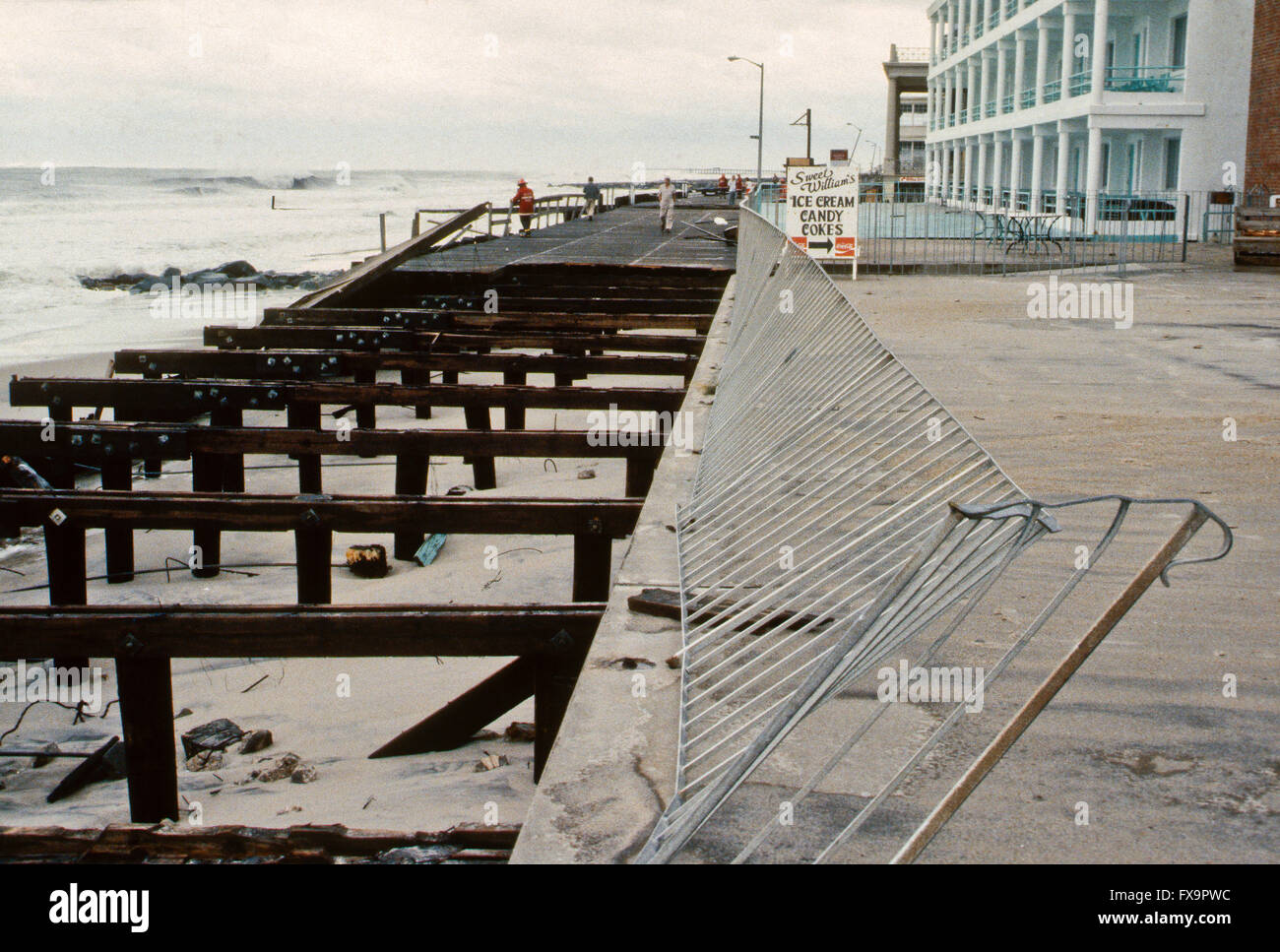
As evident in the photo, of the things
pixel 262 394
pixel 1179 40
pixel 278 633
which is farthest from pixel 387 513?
pixel 1179 40

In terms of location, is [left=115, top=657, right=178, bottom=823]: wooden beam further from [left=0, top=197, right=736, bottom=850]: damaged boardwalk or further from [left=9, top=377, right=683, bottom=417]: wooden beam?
[left=9, top=377, right=683, bottom=417]: wooden beam

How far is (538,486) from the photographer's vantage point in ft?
43.0

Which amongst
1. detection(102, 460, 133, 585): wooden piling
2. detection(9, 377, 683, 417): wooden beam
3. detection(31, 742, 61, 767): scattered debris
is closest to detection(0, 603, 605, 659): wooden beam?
detection(31, 742, 61, 767): scattered debris

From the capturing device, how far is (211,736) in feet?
21.1

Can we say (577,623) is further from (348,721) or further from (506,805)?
(348,721)

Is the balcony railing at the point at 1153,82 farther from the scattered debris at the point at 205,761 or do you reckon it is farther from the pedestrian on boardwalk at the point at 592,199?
the scattered debris at the point at 205,761

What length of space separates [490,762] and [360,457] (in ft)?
24.9

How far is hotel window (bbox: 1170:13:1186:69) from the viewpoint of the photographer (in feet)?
122

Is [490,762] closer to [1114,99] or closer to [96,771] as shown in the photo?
[96,771]

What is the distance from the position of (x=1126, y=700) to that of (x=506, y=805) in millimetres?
2520

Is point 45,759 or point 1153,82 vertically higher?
point 1153,82

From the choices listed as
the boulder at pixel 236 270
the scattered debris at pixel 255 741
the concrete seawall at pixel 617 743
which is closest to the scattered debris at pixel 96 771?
the scattered debris at pixel 255 741

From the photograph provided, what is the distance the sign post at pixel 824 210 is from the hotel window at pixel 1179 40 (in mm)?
21717

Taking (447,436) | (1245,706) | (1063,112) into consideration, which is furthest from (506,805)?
(1063,112)
